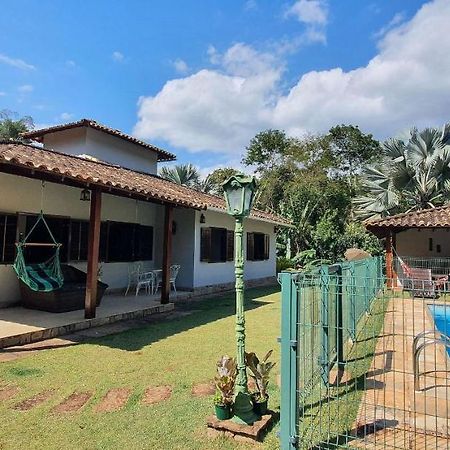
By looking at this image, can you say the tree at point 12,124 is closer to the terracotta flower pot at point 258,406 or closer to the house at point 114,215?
the house at point 114,215

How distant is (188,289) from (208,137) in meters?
23.4

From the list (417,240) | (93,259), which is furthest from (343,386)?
(417,240)

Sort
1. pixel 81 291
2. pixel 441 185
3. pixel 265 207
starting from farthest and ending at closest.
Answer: pixel 265 207, pixel 441 185, pixel 81 291

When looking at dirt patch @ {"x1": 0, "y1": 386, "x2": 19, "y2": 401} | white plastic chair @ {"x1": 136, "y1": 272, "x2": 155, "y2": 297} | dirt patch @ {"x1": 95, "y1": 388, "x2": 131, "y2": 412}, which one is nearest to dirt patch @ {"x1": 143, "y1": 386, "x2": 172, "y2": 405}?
dirt patch @ {"x1": 95, "y1": 388, "x2": 131, "y2": 412}

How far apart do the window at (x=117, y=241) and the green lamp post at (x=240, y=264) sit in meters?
7.72

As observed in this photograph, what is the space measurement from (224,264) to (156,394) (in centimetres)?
1001

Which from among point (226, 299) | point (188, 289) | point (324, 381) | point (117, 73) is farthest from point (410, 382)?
point (117, 73)

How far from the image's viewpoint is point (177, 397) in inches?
174

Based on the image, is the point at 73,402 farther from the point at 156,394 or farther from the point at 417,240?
the point at 417,240

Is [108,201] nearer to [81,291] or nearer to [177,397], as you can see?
[81,291]

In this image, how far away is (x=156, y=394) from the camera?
4.52m

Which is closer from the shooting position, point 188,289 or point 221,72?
point 188,289

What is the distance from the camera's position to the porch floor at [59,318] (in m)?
6.62

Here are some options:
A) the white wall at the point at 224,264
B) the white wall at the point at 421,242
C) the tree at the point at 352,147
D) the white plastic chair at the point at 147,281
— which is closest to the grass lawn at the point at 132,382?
the white plastic chair at the point at 147,281
